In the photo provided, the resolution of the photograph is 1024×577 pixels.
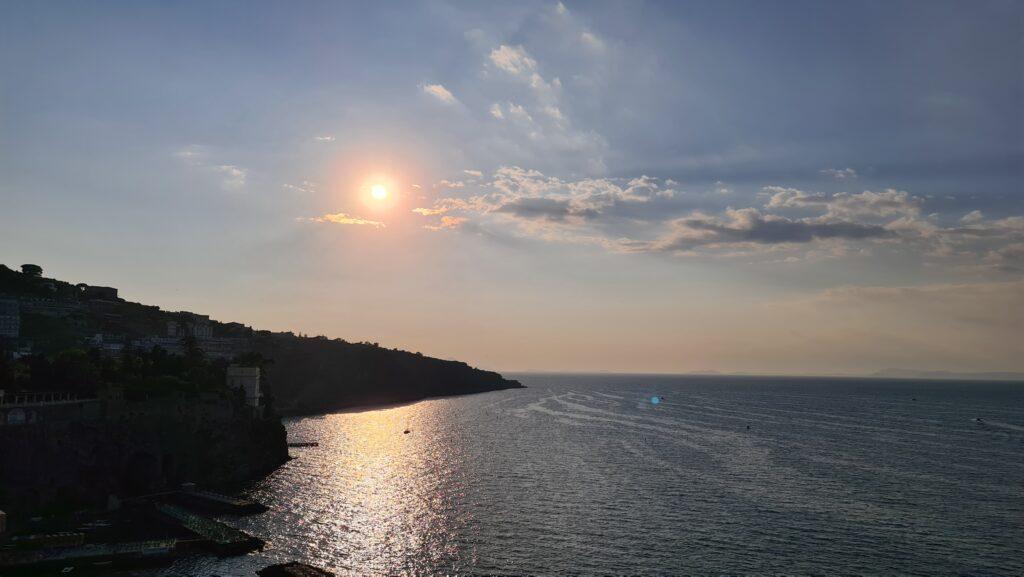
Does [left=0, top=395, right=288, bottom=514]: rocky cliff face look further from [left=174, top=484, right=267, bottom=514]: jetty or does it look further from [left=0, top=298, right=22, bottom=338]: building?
[left=0, top=298, right=22, bottom=338]: building

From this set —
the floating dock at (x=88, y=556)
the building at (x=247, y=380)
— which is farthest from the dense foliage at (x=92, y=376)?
the floating dock at (x=88, y=556)

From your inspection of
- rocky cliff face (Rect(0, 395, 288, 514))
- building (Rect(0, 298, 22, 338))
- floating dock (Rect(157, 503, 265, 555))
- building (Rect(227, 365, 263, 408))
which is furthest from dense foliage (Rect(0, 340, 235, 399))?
building (Rect(0, 298, 22, 338))

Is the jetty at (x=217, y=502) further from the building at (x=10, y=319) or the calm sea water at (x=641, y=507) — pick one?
the building at (x=10, y=319)

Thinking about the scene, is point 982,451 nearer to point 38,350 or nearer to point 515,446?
point 515,446

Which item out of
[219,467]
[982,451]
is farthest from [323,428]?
[982,451]

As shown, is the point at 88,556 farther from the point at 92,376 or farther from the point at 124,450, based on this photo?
the point at 92,376
